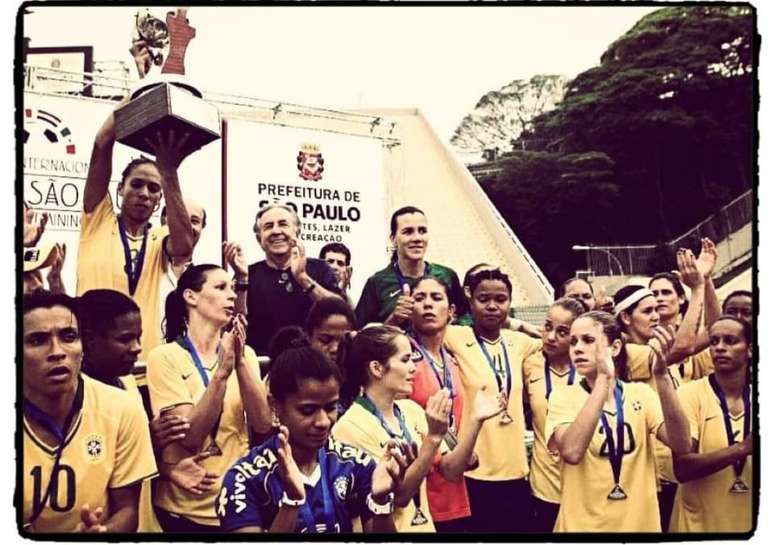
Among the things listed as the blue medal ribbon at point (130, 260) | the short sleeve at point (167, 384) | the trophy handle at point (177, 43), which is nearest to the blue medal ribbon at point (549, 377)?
the short sleeve at point (167, 384)

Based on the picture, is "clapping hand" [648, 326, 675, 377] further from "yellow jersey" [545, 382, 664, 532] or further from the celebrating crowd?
"yellow jersey" [545, 382, 664, 532]

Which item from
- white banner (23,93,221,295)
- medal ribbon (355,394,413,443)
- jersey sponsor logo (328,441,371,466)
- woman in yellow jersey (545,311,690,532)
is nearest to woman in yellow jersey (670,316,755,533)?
woman in yellow jersey (545,311,690,532)

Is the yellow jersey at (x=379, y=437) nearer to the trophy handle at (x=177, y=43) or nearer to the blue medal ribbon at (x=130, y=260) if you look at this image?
the blue medal ribbon at (x=130, y=260)

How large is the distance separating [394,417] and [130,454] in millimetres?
1099

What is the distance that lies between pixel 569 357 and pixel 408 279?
2.61 feet

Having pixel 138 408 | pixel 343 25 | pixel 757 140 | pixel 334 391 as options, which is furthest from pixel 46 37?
pixel 757 140

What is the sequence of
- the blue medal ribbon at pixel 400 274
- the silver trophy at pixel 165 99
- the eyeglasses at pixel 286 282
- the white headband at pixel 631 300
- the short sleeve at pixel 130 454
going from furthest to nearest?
the white headband at pixel 631 300
the blue medal ribbon at pixel 400 274
the eyeglasses at pixel 286 282
the silver trophy at pixel 165 99
the short sleeve at pixel 130 454

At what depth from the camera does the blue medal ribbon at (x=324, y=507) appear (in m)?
4.60

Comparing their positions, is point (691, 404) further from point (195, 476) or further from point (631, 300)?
point (195, 476)

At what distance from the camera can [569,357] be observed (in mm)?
5082

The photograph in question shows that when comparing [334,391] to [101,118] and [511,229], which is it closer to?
[511,229]

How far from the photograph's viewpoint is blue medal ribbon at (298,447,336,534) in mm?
4602

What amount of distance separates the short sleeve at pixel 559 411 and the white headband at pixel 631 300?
0.43m

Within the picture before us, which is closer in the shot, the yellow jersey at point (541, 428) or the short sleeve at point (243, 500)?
the short sleeve at point (243, 500)
